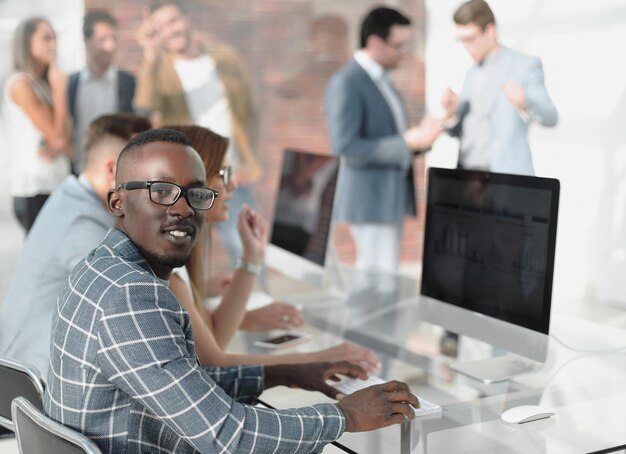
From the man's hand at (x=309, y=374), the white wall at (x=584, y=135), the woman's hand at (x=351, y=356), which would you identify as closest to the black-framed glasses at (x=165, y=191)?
the man's hand at (x=309, y=374)

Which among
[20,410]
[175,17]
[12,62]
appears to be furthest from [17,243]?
[20,410]

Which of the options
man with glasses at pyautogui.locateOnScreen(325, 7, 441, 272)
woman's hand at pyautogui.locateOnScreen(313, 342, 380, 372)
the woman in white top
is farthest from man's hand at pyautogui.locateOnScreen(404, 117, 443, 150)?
woman's hand at pyautogui.locateOnScreen(313, 342, 380, 372)

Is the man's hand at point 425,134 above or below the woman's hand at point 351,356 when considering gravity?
above

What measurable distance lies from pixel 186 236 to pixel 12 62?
3.90m

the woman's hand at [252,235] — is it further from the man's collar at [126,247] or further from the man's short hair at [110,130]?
the man's collar at [126,247]

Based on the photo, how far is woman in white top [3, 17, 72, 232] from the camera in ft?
16.6

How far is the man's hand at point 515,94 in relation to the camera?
4.21 m

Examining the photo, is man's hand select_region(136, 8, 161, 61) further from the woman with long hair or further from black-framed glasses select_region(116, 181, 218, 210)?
black-framed glasses select_region(116, 181, 218, 210)

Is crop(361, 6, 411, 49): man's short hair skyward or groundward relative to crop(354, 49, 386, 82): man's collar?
skyward

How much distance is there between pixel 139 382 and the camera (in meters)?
1.39

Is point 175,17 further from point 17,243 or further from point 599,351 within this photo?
point 599,351

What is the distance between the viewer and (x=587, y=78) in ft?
13.1

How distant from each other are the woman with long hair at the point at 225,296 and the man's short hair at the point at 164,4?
323 cm

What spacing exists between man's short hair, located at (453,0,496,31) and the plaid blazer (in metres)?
3.22
